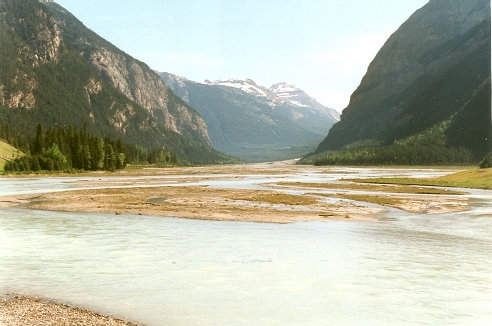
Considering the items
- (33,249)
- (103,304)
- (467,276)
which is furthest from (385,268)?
(33,249)

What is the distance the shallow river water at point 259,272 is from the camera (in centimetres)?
1794

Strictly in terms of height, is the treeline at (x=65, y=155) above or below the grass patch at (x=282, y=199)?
above

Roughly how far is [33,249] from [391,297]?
71.5 feet

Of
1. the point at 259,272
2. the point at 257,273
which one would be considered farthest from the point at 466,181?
the point at 257,273

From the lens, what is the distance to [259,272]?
78.8 feet

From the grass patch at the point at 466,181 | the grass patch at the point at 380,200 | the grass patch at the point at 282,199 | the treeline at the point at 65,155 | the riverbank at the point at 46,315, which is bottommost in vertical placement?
the grass patch at the point at 380,200

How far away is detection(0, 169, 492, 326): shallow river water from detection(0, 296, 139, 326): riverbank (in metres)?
0.88

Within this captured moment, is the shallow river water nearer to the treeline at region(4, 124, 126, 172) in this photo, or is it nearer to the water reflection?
the water reflection

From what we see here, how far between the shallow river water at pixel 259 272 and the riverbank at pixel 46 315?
2.88ft

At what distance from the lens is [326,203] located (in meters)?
60.3

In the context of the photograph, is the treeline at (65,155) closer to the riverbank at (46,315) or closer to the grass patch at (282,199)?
the grass patch at (282,199)

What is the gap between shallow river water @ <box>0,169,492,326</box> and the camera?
58.9ft

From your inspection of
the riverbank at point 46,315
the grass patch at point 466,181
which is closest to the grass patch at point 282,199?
the grass patch at point 466,181

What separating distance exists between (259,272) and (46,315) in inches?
421
